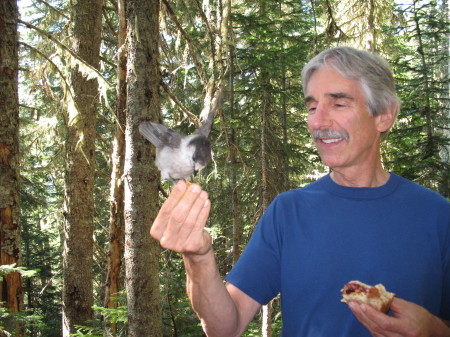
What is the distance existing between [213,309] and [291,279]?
0.40m

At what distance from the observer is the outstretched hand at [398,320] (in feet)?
4.69

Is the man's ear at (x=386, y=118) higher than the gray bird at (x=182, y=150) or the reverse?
higher

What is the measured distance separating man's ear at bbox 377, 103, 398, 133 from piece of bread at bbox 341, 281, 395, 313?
89 centimetres

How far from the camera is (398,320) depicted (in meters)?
1.45

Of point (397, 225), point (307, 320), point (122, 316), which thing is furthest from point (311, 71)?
point (122, 316)

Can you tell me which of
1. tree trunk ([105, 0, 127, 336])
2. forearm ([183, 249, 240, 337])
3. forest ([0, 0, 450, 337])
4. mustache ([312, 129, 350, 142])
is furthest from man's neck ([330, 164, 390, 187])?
tree trunk ([105, 0, 127, 336])

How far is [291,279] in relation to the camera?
5.82ft

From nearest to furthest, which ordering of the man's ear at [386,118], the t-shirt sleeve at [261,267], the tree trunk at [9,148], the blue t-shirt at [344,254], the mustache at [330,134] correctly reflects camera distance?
the blue t-shirt at [344,254]
the t-shirt sleeve at [261,267]
the mustache at [330,134]
the man's ear at [386,118]
the tree trunk at [9,148]

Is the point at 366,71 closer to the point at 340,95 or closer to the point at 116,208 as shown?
the point at 340,95

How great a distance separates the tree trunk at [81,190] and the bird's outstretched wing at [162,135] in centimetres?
445

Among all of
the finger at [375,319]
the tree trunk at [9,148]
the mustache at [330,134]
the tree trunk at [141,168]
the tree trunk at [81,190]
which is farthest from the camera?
the tree trunk at [81,190]

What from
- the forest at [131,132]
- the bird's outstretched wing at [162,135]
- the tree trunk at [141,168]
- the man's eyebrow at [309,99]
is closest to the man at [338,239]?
the man's eyebrow at [309,99]

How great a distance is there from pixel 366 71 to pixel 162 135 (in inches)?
43.6

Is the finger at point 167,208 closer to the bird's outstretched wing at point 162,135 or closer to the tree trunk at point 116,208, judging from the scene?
the bird's outstretched wing at point 162,135
